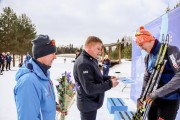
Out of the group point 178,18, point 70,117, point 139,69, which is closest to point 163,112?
point 178,18

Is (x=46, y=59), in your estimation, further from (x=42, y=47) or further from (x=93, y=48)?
(x=93, y=48)

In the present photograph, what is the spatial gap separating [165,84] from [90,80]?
0.95 meters

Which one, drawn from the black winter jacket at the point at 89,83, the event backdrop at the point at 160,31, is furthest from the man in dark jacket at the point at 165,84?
the event backdrop at the point at 160,31

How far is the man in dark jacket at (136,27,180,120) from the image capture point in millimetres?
2861

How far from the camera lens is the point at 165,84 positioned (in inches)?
116

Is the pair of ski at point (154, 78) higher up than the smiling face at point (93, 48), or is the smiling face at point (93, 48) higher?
the smiling face at point (93, 48)

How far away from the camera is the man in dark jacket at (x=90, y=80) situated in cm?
322

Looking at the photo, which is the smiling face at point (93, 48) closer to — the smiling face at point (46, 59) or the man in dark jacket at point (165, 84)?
the man in dark jacket at point (165, 84)

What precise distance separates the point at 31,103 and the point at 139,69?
18.9ft

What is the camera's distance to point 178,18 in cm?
459

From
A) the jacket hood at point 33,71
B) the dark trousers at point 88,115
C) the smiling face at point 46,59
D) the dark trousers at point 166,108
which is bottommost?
the dark trousers at point 88,115

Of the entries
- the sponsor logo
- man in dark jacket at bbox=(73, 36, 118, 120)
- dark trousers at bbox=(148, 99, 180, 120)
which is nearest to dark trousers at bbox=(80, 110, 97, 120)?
man in dark jacket at bbox=(73, 36, 118, 120)

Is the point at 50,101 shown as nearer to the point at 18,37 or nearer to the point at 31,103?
the point at 31,103

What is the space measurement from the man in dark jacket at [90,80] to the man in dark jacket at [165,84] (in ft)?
1.95
